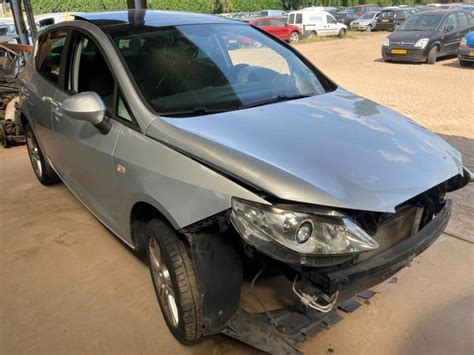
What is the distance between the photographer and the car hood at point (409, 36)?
569 inches

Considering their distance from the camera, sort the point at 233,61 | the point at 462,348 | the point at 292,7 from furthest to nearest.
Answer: the point at 292,7, the point at 233,61, the point at 462,348

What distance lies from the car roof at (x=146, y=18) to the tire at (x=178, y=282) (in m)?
1.61

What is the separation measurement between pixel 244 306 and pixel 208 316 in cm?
46

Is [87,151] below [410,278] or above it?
above

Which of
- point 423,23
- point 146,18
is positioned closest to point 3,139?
point 146,18

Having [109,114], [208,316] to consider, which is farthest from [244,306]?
[109,114]

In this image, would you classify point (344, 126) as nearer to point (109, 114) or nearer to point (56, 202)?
point (109, 114)

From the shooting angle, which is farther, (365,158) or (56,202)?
(56,202)

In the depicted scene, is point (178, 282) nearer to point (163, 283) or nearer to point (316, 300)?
point (163, 283)

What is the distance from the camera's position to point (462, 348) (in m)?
2.55

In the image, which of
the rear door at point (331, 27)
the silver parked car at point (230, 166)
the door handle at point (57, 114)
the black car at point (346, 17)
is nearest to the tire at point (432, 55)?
the rear door at point (331, 27)

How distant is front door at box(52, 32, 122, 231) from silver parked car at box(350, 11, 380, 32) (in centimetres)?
2914

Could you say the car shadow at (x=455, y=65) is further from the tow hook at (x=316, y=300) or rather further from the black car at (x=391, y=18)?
the black car at (x=391, y=18)

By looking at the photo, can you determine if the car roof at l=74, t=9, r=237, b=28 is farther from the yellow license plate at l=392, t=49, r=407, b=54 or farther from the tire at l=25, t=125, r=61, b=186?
the yellow license plate at l=392, t=49, r=407, b=54
